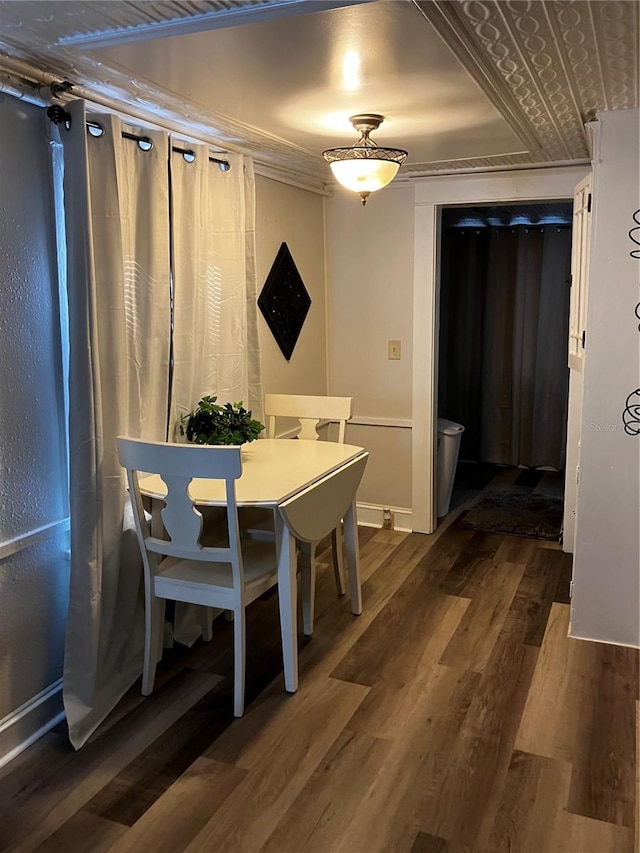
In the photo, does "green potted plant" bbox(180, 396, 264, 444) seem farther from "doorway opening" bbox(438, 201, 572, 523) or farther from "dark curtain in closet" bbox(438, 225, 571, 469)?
"dark curtain in closet" bbox(438, 225, 571, 469)

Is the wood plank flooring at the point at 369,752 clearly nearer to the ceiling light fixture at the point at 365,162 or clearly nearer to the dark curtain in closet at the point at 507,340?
the ceiling light fixture at the point at 365,162

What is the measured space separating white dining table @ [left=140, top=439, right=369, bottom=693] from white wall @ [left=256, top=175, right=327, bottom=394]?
81 cm

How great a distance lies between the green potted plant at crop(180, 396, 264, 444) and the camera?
2.82m

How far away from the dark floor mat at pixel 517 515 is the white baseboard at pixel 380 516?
338mm

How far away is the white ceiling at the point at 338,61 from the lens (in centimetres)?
163

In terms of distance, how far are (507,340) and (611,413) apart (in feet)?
9.32

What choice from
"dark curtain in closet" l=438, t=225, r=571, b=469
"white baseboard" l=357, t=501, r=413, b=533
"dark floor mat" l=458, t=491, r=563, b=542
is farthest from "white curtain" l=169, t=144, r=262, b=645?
"dark curtain in closet" l=438, t=225, r=571, b=469

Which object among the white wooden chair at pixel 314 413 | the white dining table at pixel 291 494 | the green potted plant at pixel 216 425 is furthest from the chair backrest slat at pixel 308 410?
the green potted plant at pixel 216 425

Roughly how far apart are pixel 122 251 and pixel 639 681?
Answer: 2.39 metres

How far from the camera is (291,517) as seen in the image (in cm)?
238

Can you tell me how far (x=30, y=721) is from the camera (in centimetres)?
226

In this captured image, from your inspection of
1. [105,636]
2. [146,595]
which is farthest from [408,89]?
[105,636]

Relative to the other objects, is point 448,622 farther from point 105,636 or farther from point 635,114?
point 635,114

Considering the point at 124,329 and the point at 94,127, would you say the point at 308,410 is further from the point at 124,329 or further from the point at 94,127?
the point at 94,127
